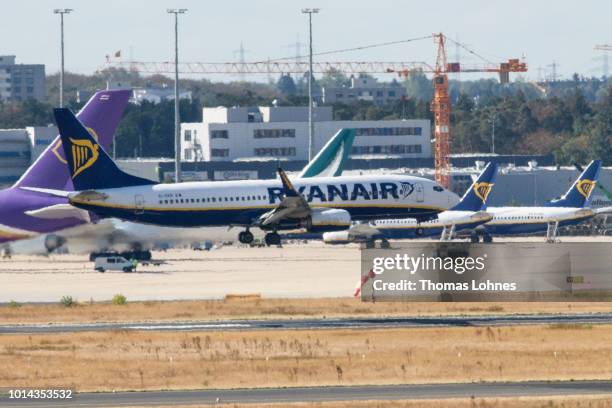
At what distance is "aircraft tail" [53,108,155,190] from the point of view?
10281 centimetres

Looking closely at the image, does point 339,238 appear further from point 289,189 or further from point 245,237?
point 289,189

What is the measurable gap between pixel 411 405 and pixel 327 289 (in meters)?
45.0

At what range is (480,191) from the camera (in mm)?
145500

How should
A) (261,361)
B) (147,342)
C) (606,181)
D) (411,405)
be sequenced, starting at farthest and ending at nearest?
(606,181)
(147,342)
(261,361)
(411,405)

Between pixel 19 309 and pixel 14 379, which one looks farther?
pixel 19 309

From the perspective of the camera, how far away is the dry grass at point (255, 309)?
74.0 m

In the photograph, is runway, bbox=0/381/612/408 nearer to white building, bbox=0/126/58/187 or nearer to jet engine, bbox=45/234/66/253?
jet engine, bbox=45/234/66/253

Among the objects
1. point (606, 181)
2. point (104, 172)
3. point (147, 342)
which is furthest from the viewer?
point (606, 181)

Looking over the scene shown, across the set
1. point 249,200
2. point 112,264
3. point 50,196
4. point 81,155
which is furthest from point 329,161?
point 50,196

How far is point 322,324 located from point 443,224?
7686cm

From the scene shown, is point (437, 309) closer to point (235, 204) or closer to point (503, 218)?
point (235, 204)

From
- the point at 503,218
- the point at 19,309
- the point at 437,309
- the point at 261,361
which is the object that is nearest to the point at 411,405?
the point at 261,361

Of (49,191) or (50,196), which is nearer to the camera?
(50,196)

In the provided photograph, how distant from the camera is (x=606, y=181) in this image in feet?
616
